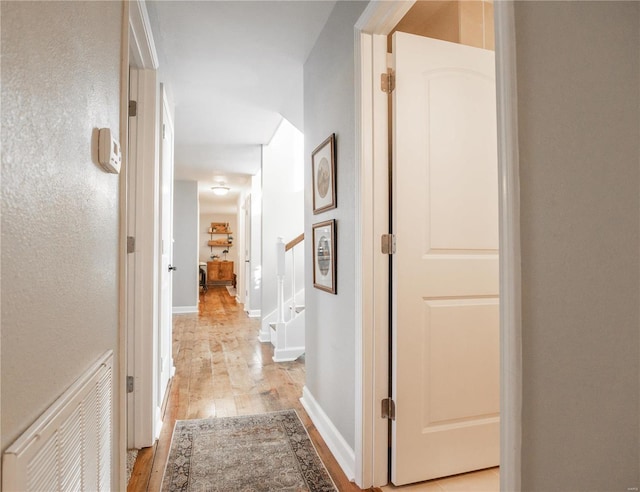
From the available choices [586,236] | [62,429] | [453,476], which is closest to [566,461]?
[586,236]

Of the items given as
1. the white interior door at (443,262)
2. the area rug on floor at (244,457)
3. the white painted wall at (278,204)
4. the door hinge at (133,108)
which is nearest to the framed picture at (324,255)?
the white interior door at (443,262)

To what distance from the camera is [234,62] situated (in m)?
2.76

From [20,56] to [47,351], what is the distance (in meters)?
0.53

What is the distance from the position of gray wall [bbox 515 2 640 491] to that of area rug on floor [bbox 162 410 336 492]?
123cm

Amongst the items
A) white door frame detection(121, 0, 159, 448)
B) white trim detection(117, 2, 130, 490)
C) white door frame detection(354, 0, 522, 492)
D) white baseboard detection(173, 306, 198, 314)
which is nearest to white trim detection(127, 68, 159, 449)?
white door frame detection(121, 0, 159, 448)

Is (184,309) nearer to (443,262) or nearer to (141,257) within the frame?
(141,257)

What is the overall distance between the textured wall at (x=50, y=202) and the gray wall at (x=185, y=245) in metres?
6.15

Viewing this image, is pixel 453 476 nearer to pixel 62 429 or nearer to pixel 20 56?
pixel 62 429

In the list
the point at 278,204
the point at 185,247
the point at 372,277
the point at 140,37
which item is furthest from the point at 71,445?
the point at 185,247

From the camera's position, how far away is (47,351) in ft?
2.54

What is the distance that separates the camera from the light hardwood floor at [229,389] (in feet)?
5.92

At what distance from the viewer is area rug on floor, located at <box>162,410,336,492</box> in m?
1.78

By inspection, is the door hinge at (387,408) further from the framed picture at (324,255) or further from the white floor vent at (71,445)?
the white floor vent at (71,445)

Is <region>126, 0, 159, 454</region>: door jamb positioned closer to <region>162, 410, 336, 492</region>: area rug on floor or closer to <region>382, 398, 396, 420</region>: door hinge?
<region>162, 410, 336, 492</region>: area rug on floor
